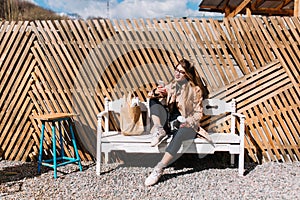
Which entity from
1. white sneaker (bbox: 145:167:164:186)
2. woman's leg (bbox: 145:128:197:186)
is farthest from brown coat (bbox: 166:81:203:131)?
white sneaker (bbox: 145:167:164:186)

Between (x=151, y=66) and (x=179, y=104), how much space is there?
0.58 meters

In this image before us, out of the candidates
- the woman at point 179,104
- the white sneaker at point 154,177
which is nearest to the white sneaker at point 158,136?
the woman at point 179,104

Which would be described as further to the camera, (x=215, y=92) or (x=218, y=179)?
(x=215, y=92)

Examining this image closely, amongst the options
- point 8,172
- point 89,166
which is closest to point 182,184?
point 89,166

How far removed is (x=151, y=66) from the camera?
3715 mm

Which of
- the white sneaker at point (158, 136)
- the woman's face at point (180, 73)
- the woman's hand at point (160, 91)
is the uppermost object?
the woman's face at point (180, 73)

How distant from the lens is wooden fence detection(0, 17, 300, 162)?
3.64 metres

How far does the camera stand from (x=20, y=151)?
389 cm

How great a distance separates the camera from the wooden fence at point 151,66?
364cm

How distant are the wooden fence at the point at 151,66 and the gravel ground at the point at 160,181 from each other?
17.3 inches

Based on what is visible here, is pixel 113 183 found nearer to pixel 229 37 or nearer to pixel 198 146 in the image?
pixel 198 146

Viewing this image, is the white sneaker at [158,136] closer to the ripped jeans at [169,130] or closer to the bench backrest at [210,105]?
the ripped jeans at [169,130]

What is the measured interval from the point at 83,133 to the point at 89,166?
0.40 meters

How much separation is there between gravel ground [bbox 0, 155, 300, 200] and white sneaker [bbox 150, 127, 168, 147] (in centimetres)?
38
